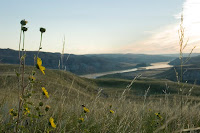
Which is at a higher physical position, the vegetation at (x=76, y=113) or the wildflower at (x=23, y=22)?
the wildflower at (x=23, y=22)

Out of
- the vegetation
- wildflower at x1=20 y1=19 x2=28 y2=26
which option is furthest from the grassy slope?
wildflower at x1=20 y1=19 x2=28 y2=26

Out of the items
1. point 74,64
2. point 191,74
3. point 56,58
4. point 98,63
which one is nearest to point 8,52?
point 56,58

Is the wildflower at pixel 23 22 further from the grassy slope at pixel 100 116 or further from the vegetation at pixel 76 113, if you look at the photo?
the grassy slope at pixel 100 116

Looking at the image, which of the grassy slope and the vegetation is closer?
the vegetation

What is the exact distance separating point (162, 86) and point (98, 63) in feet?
510

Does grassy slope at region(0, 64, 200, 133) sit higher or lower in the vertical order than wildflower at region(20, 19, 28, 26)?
lower

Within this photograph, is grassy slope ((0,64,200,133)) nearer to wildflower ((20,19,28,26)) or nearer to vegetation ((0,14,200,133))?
vegetation ((0,14,200,133))

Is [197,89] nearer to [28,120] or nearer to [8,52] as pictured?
[28,120]

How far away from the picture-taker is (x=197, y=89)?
39219 mm

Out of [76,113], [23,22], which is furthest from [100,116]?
[23,22]

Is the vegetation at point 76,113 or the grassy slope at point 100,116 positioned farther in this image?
the grassy slope at point 100,116

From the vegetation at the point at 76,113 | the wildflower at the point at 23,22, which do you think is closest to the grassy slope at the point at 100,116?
the vegetation at the point at 76,113

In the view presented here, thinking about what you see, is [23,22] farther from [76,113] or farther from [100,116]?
[76,113]

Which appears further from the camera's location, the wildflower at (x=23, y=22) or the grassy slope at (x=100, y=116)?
the grassy slope at (x=100, y=116)
